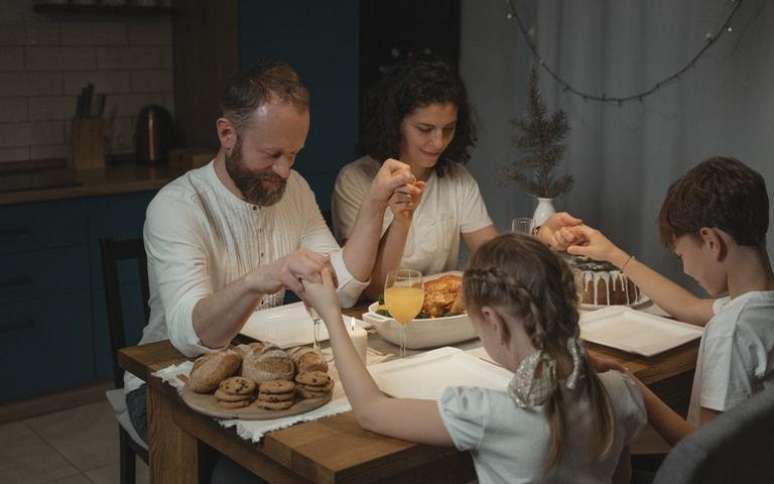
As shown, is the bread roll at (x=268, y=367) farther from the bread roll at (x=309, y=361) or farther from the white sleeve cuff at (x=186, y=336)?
the white sleeve cuff at (x=186, y=336)

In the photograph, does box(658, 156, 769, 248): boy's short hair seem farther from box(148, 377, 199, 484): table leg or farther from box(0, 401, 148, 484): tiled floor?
box(0, 401, 148, 484): tiled floor

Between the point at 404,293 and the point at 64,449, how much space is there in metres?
2.02

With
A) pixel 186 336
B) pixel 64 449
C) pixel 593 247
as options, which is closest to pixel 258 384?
pixel 186 336

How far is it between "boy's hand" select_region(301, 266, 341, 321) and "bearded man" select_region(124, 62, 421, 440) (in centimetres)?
22

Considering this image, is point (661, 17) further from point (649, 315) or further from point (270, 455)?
point (270, 455)

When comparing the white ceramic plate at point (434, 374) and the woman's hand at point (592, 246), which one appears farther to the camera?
the woman's hand at point (592, 246)

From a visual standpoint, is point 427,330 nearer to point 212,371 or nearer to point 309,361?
point 309,361

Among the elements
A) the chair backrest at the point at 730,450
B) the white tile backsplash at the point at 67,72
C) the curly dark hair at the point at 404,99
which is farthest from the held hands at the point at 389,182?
the white tile backsplash at the point at 67,72

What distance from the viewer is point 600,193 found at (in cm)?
410

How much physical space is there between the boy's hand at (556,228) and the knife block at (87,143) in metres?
2.21

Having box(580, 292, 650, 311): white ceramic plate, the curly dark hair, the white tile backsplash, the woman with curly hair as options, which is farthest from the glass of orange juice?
the white tile backsplash

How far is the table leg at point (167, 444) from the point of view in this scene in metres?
2.05

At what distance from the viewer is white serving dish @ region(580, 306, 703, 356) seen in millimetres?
2221

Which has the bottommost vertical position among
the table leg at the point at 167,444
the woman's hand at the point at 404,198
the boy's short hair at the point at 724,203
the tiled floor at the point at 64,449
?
the tiled floor at the point at 64,449
